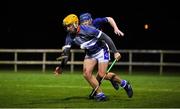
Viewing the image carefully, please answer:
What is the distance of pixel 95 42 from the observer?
13.9m

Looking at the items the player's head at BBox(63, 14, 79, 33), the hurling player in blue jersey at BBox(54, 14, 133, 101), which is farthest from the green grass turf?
the player's head at BBox(63, 14, 79, 33)

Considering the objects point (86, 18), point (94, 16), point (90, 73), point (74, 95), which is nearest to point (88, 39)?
point (86, 18)

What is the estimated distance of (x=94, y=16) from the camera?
52.1 m

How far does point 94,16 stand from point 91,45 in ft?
126

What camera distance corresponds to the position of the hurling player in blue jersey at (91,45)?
13594mm

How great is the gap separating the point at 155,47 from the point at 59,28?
9.08 meters

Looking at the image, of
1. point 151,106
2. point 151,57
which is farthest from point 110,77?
point 151,57

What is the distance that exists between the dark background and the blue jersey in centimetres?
3650

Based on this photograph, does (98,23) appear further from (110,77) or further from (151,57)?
(151,57)

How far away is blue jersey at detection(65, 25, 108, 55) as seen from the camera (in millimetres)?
13641

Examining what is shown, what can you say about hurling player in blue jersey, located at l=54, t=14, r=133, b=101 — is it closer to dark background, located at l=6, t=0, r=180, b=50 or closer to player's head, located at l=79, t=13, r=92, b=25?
player's head, located at l=79, t=13, r=92, b=25

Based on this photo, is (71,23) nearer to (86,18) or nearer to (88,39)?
(86,18)

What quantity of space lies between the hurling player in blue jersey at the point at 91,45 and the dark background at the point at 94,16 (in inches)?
1434

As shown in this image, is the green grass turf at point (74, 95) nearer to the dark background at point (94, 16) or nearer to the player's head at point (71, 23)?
the player's head at point (71, 23)
